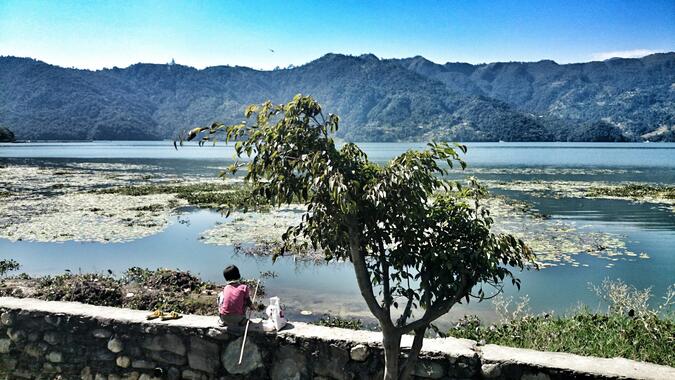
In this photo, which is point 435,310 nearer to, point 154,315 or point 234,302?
point 234,302

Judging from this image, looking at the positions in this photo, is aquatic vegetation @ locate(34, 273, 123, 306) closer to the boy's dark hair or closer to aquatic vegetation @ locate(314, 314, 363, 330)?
aquatic vegetation @ locate(314, 314, 363, 330)

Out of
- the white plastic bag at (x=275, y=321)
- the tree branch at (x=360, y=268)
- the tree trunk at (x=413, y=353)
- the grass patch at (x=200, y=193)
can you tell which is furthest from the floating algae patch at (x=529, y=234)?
the tree branch at (x=360, y=268)

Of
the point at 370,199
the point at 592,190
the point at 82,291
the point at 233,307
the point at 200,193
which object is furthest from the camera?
the point at 592,190

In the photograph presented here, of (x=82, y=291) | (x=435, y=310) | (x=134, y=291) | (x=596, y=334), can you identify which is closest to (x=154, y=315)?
(x=435, y=310)

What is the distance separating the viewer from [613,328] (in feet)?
27.6

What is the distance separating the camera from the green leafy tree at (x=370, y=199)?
4320 mm

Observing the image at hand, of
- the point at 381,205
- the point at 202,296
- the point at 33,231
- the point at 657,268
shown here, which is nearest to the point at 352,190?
the point at 381,205

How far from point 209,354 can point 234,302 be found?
770mm

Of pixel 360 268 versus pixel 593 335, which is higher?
pixel 360 268

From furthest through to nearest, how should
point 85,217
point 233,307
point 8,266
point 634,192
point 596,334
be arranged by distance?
point 634,192 < point 85,217 < point 8,266 < point 596,334 < point 233,307

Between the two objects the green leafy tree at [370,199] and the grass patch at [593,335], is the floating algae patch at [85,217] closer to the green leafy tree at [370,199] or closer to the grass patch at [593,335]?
the grass patch at [593,335]

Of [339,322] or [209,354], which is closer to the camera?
[209,354]

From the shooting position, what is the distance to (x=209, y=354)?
657cm

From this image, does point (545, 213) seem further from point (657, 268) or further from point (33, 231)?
point (33, 231)
